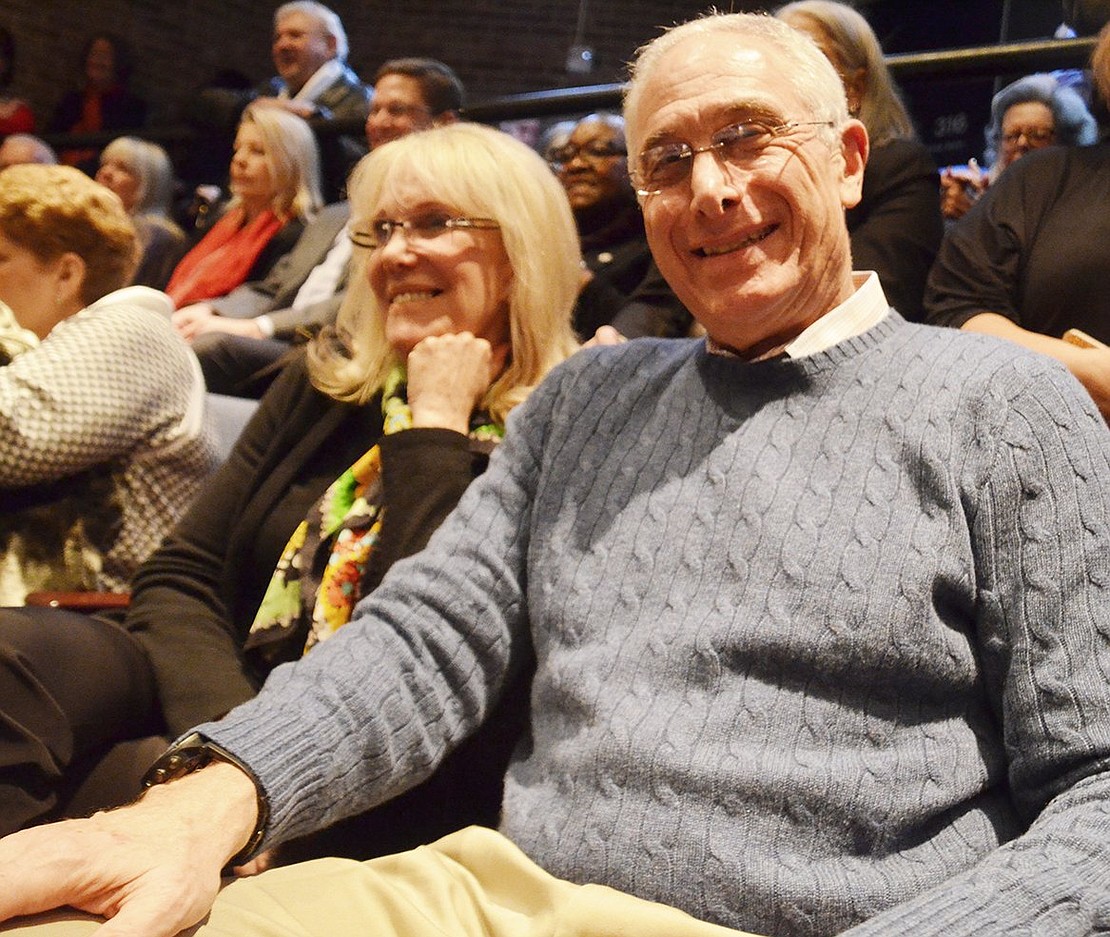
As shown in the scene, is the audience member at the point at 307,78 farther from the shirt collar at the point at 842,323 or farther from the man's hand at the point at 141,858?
the man's hand at the point at 141,858

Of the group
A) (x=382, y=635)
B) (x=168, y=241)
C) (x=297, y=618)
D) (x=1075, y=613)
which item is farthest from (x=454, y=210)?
(x=168, y=241)

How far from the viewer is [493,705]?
→ 143 cm

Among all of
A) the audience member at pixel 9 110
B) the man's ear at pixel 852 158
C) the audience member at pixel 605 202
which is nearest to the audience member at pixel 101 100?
the audience member at pixel 9 110

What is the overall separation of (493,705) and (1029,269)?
1058mm

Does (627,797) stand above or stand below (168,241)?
above

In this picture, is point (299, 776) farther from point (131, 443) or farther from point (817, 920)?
point (131, 443)

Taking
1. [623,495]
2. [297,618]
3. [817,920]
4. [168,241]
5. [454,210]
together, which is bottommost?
[168,241]

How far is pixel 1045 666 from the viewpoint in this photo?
3.52 ft

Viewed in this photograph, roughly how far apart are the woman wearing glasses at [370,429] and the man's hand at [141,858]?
504mm

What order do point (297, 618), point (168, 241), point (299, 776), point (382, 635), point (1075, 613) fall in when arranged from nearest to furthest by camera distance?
1. point (1075, 613)
2. point (299, 776)
3. point (382, 635)
4. point (297, 618)
5. point (168, 241)

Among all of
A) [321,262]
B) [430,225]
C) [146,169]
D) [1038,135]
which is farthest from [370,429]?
[146,169]

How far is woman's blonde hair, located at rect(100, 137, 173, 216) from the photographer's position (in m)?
5.38

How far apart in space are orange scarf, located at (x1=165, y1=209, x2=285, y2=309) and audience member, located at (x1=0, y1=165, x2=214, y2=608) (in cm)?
175

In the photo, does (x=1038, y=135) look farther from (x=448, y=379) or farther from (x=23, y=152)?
(x=23, y=152)
